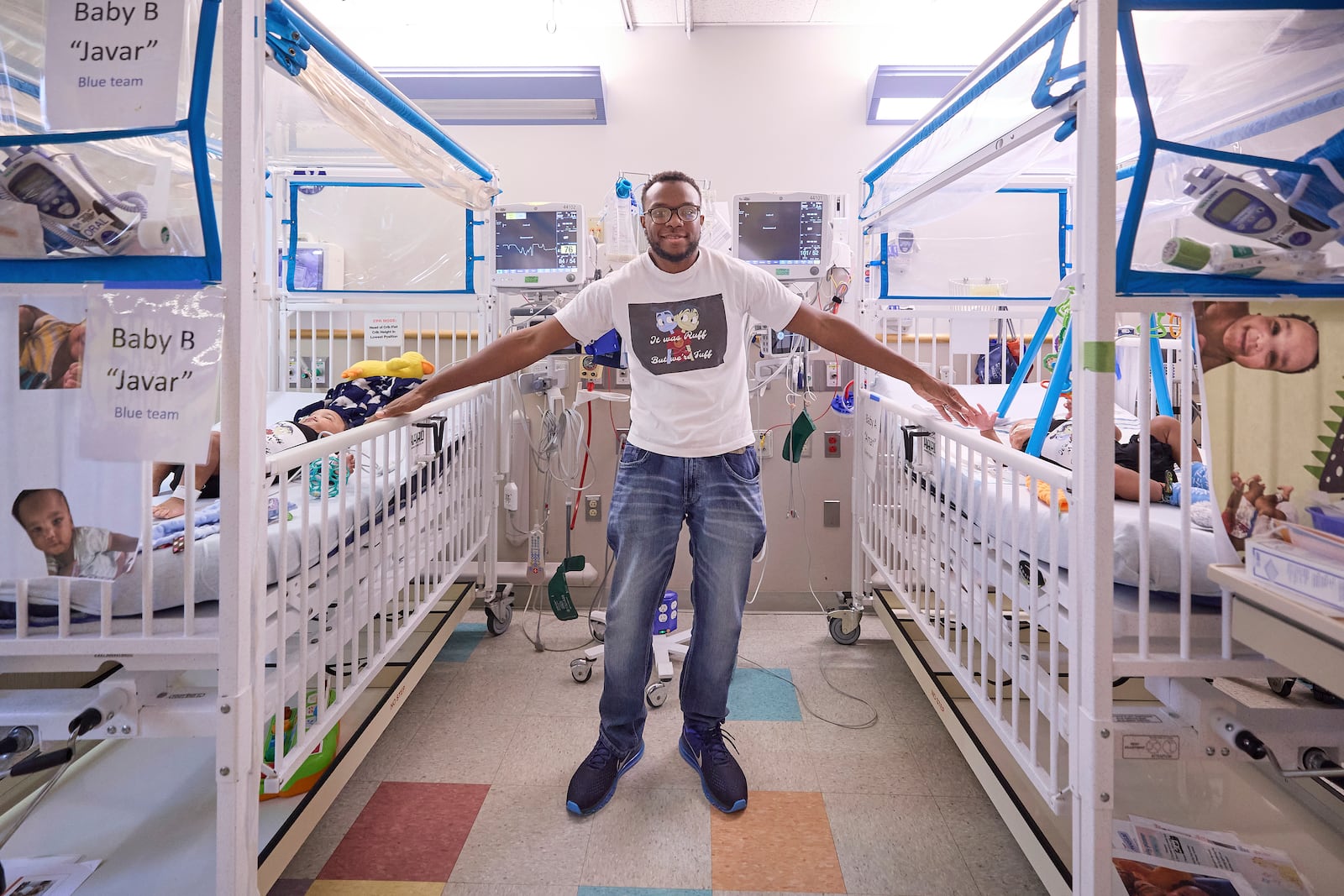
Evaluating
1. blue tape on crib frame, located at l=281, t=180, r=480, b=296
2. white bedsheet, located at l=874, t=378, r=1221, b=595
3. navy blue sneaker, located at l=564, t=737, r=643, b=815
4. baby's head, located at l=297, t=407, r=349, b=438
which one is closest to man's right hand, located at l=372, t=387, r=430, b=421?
baby's head, located at l=297, t=407, r=349, b=438

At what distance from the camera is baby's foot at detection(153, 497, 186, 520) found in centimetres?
141

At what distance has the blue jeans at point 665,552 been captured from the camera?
1.82m

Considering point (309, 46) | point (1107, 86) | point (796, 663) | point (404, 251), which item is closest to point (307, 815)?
point (309, 46)

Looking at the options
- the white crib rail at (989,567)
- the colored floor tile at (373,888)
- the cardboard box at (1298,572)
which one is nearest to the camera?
the cardboard box at (1298,572)

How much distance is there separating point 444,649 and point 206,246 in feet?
6.45

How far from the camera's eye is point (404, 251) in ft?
10.7

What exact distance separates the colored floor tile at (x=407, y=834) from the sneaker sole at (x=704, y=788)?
1.65ft

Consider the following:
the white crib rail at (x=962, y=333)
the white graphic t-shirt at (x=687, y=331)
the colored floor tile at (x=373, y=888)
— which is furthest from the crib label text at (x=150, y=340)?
the white crib rail at (x=962, y=333)

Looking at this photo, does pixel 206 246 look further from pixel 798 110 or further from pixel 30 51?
pixel 798 110

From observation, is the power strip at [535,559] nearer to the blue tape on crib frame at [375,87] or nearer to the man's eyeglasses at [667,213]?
the blue tape on crib frame at [375,87]

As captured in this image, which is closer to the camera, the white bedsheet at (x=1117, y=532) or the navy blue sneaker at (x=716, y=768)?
the white bedsheet at (x=1117, y=532)

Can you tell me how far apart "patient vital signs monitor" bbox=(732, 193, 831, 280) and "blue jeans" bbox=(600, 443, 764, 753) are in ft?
3.25

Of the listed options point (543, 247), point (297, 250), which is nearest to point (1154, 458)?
point (543, 247)

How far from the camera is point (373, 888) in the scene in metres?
1.49
